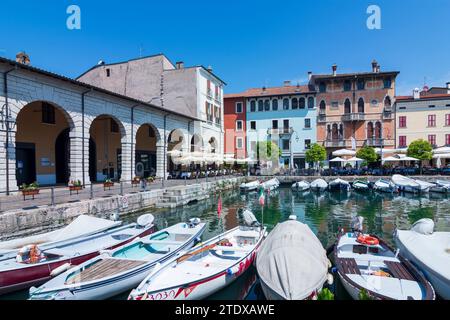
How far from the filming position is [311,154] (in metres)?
36.6

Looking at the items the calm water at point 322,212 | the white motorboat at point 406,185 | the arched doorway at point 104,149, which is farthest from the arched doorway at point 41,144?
the white motorboat at point 406,185

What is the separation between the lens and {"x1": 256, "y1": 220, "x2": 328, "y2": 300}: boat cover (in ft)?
18.2

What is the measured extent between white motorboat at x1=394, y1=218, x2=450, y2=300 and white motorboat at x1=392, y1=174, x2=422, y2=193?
67.3 ft

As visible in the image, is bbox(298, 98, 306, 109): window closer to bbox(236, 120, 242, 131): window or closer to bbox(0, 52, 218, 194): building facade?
bbox(236, 120, 242, 131): window

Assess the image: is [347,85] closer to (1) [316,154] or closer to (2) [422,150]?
(1) [316,154]

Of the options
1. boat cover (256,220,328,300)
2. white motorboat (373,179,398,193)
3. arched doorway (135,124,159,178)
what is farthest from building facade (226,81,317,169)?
boat cover (256,220,328,300)

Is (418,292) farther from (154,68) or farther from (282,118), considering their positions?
(282,118)

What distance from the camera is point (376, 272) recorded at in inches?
273

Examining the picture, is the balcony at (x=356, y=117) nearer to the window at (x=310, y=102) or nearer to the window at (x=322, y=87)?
the window at (x=322, y=87)

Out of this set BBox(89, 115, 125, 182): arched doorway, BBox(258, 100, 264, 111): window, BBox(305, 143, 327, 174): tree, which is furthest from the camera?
BBox(258, 100, 264, 111): window

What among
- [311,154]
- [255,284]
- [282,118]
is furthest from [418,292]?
[282,118]

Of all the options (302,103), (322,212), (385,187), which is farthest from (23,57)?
(302,103)

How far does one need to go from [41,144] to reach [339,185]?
27.7 meters

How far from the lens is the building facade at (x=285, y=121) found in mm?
44500
